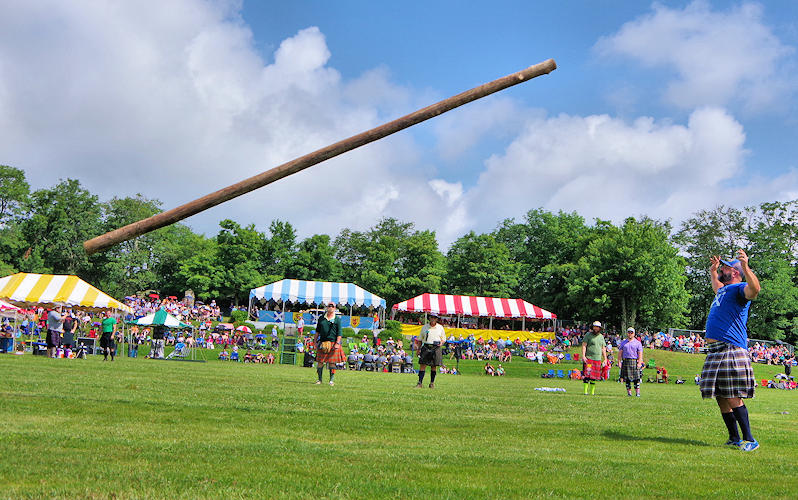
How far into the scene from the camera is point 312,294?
34.0 metres

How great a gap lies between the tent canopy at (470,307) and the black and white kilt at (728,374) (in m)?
30.0

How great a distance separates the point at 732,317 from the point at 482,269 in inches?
1857

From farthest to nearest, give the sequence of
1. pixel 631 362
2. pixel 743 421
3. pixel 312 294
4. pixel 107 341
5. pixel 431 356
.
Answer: pixel 312 294, pixel 107 341, pixel 631 362, pixel 431 356, pixel 743 421

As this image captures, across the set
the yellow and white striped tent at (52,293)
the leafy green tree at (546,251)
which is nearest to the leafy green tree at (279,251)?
the leafy green tree at (546,251)

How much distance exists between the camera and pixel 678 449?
453cm

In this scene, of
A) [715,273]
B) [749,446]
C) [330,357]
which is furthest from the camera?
[330,357]

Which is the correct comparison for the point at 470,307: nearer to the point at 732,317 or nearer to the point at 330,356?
the point at 330,356

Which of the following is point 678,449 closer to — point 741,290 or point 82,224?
point 741,290

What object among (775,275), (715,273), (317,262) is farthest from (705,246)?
(715,273)

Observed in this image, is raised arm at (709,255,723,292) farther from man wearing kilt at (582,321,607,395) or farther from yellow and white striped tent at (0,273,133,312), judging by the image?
yellow and white striped tent at (0,273,133,312)

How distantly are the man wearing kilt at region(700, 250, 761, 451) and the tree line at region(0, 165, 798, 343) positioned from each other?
40135mm

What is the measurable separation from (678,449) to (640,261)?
41.3 m

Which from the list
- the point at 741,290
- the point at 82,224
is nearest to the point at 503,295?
the point at 82,224

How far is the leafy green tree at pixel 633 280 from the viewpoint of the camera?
43594mm
